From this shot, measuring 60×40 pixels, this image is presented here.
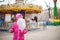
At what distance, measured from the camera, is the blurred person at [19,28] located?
1.87 m

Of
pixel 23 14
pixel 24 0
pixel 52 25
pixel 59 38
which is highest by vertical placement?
pixel 24 0

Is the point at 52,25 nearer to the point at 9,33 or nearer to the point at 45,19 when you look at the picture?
the point at 45,19

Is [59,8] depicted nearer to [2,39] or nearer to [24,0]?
[24,0]

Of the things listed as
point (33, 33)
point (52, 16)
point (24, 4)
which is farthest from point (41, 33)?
point (24, 4)

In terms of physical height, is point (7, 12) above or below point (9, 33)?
above

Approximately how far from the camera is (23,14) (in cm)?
190

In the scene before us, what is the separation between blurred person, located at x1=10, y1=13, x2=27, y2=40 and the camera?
187 centimetres

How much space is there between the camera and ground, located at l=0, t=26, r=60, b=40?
191cm

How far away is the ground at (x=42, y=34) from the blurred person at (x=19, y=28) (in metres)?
0.05

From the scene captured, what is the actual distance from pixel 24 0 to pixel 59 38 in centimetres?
50

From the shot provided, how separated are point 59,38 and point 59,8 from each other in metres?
0.29

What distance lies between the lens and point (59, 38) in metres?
1.93

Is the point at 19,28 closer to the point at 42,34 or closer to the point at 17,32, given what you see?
the point at 17,32

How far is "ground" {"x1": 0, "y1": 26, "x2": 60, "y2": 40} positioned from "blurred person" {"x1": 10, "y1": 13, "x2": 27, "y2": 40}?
0.15 feet
